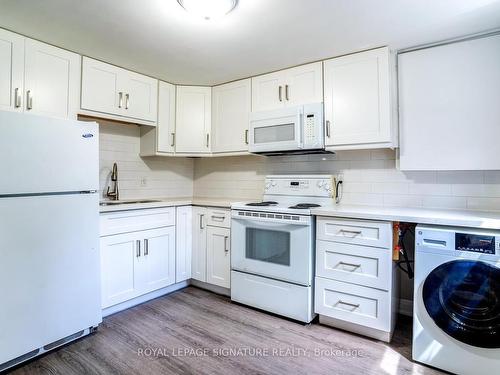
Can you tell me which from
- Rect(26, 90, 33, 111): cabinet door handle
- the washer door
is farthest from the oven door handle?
Rect(26, 90, 33, 111): cabinet door handle

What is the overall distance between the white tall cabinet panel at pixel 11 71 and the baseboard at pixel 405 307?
338 cm

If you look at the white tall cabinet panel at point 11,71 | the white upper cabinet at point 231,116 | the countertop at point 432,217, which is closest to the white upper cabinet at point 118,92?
the white tall cabinet panel at point 11,71

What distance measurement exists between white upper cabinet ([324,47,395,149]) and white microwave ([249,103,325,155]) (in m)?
0.10

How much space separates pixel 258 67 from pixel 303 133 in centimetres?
77

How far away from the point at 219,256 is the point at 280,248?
73 cm

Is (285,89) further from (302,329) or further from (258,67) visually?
(302,329)

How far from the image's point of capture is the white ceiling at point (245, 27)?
177 centimetres

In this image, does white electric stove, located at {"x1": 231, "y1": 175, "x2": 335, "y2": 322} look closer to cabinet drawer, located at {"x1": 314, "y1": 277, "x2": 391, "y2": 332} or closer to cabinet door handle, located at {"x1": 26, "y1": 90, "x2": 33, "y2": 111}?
cabinet drawer, located at {"x1": 314, "y1": 277, "x2": 391, "y2": 332}

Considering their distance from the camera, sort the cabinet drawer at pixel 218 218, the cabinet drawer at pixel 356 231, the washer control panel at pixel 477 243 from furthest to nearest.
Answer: the cabinet drawer at pixel 218 218
the cabinet drawer at pixel 356 231
the washer control panel at pixel 477 243

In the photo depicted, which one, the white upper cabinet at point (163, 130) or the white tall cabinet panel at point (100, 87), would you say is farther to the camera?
the white upper cabinet at point (163, 130)

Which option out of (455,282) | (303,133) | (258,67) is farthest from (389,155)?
(258,67)

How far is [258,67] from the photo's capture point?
8.96 feet

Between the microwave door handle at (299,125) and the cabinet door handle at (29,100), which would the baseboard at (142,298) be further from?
the microwave door handle at (299,125)

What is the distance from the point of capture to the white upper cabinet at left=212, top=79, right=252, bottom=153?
3.02 m
